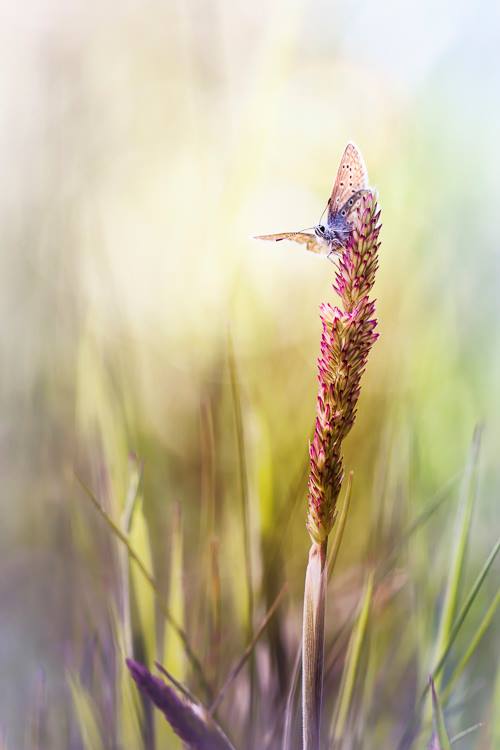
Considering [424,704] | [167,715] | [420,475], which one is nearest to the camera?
[167,715]

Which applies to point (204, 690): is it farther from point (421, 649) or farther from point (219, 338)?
point (219, 338)

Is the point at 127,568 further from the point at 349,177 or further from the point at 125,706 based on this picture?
the point at 349,177

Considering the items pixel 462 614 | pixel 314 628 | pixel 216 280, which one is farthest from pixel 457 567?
pixel 216 280

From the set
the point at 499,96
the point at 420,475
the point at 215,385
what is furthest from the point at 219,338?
the point at 499,96

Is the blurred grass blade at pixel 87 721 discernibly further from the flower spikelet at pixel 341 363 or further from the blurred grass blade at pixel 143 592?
the flower spikelet at pixel 341 363

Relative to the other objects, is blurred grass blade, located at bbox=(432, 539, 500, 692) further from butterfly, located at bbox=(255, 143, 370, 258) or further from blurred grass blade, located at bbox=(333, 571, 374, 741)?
butterfly, located at bbox=(255, 143, 370, 258)

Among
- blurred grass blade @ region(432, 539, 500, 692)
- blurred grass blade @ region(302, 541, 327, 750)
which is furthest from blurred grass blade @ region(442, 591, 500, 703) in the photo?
blurred grass blade @ region(302, 541, 327, 750)
